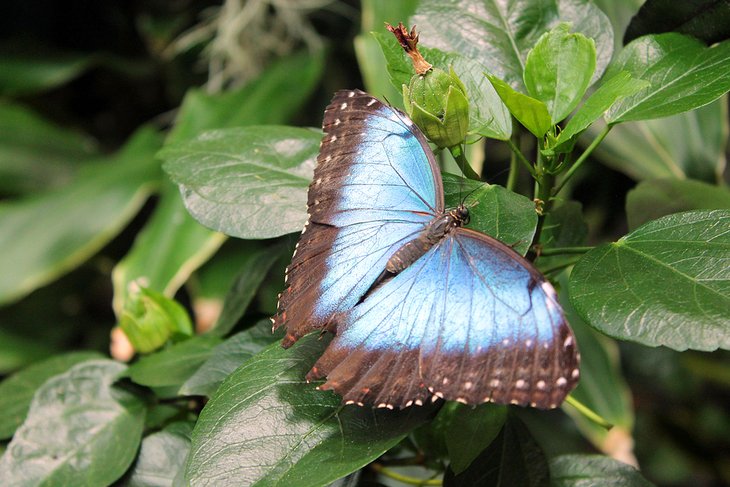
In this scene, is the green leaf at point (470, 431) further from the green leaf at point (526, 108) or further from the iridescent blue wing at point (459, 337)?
the green leaf at point (526, 108)

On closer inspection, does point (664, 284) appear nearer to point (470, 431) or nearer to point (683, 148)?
point (470, 431)

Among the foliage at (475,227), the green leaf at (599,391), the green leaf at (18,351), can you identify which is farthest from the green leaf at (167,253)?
the green leaf at (599,391)

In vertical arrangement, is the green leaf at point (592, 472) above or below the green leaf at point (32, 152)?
above

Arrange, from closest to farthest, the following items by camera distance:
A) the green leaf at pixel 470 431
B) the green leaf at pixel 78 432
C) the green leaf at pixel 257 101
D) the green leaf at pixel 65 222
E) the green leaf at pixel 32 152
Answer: the green leaf at pixel 470 431, the green leaf at pixel 78 432, the green leaf at pixel 65 222, the green leaf at pixel 257 101, the green leaf at pixel 32 152

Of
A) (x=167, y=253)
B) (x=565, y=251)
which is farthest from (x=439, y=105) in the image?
(x=167, y=253)

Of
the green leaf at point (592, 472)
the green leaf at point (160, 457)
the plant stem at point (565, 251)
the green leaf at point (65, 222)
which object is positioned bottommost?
the green leaf at point (65, 222)

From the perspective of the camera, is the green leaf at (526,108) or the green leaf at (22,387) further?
Answer: the green leaf at (22,387)

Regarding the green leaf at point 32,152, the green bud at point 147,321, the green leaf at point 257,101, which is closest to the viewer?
the green bud at point 147,321
